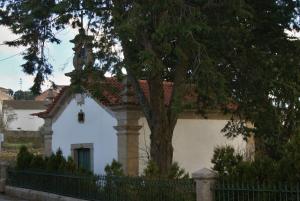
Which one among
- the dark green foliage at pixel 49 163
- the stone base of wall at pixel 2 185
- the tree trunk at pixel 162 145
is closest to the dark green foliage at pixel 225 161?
the tree trunk at pixel 162 145

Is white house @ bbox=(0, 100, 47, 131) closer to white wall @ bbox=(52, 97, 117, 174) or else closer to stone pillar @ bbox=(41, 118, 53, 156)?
stone pillar @ bbox=(41, 118, 53, 156)

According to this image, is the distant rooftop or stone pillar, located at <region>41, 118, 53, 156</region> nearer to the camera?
stone pillar, located at <region>41, 118, 53, 156</region>

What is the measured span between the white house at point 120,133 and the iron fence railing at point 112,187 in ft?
11.5

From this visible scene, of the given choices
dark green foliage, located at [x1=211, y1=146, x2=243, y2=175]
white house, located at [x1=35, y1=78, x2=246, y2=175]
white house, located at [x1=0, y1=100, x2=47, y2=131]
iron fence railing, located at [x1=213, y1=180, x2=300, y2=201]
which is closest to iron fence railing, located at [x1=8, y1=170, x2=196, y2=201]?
dark green foliage, located at [x1=211, y1=146, x2=243, y2=175]

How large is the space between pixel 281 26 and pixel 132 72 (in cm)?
465

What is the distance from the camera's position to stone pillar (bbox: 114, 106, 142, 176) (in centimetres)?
2241

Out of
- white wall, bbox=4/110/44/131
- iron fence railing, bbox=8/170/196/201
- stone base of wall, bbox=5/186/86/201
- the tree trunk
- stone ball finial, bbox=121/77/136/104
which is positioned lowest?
stone base of wall, bbox=5/186/86/201

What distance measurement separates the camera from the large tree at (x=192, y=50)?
14.2 metres

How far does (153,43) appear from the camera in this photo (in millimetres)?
15422

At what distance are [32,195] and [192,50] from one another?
26.1 ft

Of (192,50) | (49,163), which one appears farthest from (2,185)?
(192,50)

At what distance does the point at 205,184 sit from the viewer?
11766 mm

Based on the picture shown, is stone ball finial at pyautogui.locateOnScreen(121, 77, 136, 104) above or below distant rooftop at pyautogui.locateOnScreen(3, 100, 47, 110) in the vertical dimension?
below

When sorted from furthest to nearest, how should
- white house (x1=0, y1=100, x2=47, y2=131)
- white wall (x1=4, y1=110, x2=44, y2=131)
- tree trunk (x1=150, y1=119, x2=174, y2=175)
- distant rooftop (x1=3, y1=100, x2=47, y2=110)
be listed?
distant rooftop (x1=3, y1=100, x2=47, y2=110) < white wall (x1=4, y1=110, x2=44, y2=131) < white house (x1=0, y1=100, x2=47, y2=131) < tree trunk (x1=150, y1=119, x2=174, y2=175)
